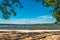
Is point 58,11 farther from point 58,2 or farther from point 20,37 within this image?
point 20,37

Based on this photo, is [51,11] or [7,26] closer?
[51,11]

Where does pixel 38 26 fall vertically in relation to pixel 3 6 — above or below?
below

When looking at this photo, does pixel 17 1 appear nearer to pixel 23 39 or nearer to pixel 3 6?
pixel 3 6

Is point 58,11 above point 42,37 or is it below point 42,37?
above

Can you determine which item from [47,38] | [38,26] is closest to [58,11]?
[47,38]

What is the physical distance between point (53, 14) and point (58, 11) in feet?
1.61

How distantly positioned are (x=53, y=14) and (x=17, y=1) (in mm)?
2771

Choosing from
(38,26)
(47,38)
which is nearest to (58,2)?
(47,38)

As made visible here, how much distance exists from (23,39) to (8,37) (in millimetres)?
→ 1098

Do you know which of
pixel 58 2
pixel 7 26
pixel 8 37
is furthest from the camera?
pixel 7 26

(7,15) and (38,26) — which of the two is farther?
(38,26)

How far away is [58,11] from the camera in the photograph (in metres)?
20.0

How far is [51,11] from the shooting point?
20.2m

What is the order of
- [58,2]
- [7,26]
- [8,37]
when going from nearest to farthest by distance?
[58,2]
[8,37]
[7,26]
